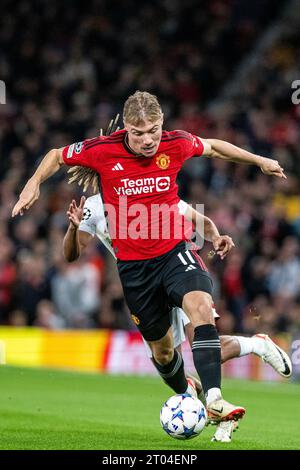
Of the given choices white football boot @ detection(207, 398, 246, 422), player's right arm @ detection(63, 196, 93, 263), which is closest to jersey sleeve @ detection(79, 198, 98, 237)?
player's right arm @ detection(63, 196, 93, 263)

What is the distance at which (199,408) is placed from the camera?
25.1 feet

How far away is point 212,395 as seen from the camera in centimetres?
746

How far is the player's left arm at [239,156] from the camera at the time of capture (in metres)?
8.34

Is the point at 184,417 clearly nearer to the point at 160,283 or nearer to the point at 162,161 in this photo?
the point at 160,283

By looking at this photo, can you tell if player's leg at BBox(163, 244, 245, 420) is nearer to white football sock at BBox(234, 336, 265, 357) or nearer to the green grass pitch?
the green grass pitch

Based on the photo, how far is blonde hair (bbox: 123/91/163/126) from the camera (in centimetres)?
801

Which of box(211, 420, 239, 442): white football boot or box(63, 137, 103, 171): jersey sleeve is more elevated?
box(63, 137, 103, 171): jersey sleeve

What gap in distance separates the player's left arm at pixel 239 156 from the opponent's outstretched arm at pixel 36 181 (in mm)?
1130

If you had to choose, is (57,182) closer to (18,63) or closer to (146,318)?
(18,63)

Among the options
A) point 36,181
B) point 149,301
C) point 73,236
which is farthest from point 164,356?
point 36,181

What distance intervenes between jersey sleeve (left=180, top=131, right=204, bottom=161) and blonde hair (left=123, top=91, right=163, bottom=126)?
43cm

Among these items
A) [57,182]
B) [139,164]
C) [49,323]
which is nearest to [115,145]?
[139,164]

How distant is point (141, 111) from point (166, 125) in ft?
35.0
